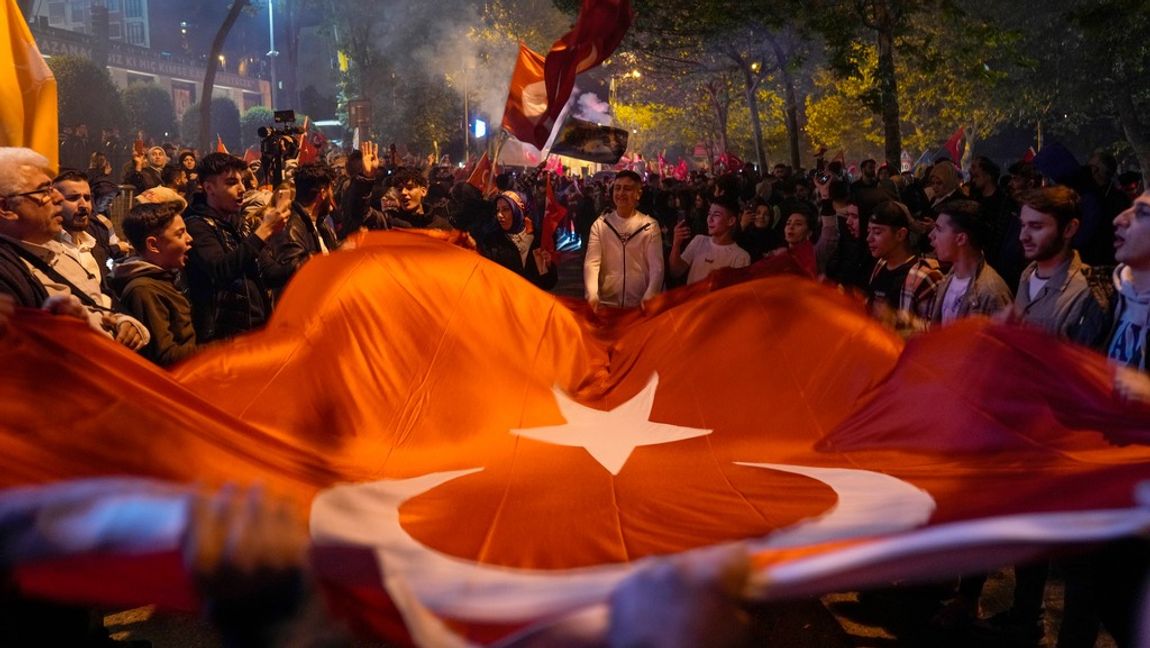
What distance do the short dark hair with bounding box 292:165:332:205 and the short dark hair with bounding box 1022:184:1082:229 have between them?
5.47m

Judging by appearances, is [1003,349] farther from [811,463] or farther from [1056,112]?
[1056,112]

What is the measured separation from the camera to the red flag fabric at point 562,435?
3.15 m

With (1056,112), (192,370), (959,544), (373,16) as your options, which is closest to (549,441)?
(192,370)

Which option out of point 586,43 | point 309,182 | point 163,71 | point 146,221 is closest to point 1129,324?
point 146,221

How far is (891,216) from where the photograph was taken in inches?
263

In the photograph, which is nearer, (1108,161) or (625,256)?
(625,256)

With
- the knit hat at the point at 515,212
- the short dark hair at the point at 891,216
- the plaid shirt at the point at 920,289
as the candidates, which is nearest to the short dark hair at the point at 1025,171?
the knit hat at the point at 515,212

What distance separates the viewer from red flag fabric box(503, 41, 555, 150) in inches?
444

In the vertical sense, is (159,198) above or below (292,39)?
below

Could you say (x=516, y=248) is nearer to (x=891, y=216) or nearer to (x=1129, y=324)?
(x=891, y=216)

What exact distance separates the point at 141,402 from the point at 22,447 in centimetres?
51

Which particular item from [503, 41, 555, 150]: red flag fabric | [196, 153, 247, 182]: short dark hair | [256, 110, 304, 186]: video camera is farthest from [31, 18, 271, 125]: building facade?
[196, 153, 247, 182]: short dark hair

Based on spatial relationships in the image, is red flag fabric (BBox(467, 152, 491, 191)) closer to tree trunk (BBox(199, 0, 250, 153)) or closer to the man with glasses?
the man with glasses

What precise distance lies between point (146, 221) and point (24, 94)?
3.60 feet
